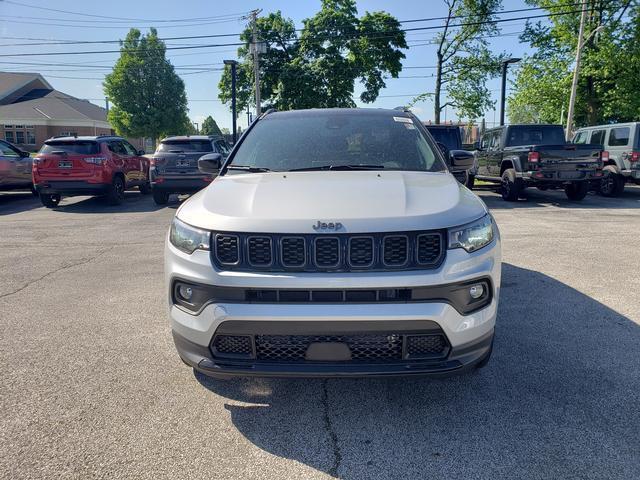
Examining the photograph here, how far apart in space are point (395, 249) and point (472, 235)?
0.45m

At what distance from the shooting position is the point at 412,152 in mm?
3725

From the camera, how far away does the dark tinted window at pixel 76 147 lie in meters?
12.0

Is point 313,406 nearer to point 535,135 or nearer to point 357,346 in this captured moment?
point 357,346

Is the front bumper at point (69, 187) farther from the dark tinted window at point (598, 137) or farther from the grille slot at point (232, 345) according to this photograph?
the dark tinted window at point (598, 137)

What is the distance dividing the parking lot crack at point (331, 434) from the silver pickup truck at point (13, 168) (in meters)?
13.0

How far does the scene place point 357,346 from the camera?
93.8 inches

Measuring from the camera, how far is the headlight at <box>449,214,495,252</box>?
2459 millimetres

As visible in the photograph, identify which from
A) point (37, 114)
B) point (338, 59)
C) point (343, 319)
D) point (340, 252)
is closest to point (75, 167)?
point (340, 252)

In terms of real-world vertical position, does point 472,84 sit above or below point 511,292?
above

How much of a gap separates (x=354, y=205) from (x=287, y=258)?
46 centimetres

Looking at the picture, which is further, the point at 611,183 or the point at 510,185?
Result: the point at 611,183

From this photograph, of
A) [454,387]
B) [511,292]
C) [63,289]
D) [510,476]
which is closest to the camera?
[510,476]

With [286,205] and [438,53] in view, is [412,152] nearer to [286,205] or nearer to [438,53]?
[286,205]

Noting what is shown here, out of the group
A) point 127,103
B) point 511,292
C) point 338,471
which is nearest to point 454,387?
point 338,471
